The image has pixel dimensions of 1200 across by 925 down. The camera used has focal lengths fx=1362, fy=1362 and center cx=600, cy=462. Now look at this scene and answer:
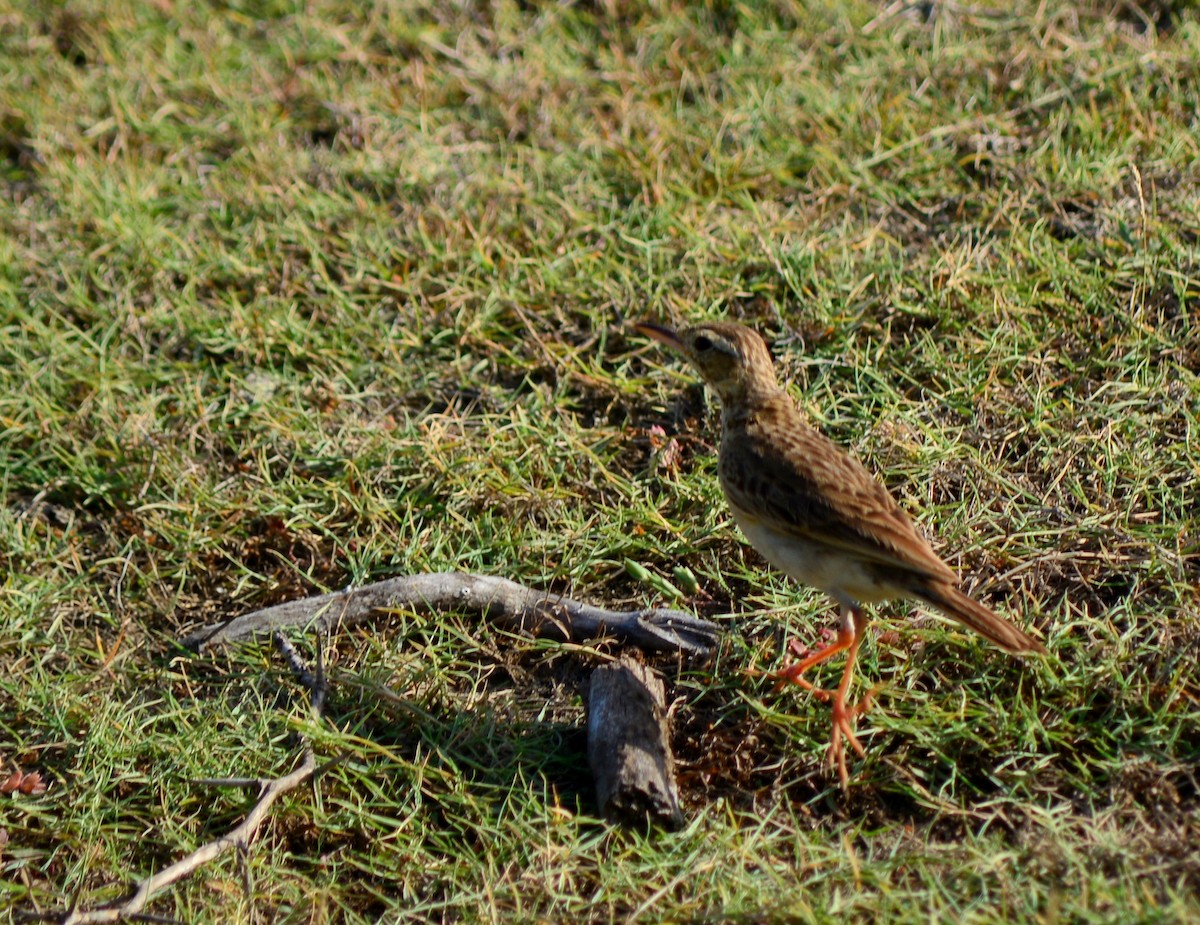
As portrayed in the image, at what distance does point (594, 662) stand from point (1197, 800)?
2259 mm

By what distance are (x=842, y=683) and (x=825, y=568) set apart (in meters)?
0.42

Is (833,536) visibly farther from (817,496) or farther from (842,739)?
(842,739)

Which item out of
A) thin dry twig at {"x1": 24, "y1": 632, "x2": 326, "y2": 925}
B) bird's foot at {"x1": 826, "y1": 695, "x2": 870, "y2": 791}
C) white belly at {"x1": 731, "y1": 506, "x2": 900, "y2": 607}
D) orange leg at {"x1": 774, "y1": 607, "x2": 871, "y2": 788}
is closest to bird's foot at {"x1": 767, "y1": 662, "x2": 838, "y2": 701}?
orange leg at {"x1": 774, "y1": 607, "x2": 871, "y2": 788}

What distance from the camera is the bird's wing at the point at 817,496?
191 inches

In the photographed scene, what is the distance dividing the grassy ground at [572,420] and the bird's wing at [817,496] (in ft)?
1.76

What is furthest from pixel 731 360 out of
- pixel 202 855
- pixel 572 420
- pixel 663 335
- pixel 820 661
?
pixel 202 855

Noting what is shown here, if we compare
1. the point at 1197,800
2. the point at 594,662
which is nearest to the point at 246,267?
the point at 594,662

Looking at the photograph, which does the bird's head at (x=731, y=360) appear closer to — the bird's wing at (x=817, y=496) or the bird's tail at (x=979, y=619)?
the bird's wing at (x=817, y=496)

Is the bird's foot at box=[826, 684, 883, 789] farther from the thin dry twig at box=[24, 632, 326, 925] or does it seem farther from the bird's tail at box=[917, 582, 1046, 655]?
the thin dry twig at box=[24, 632, 326, 925]

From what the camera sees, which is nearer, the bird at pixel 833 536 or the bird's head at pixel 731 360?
the bird at pixel 833 536

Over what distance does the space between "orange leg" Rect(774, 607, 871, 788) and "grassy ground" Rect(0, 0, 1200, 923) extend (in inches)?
3.5

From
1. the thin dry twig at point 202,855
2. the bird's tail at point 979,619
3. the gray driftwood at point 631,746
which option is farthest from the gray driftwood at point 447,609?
the bird's tail at point 979,619

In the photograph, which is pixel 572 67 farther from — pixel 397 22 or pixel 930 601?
pixel 930 601

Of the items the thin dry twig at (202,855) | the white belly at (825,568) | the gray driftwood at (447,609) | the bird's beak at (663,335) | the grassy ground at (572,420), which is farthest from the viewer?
the bird's beak at (663,335)
